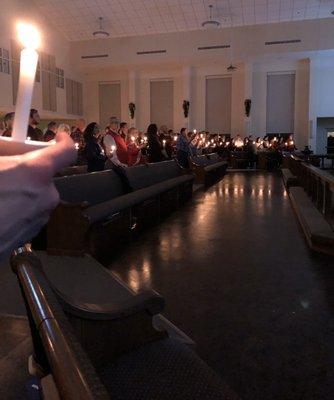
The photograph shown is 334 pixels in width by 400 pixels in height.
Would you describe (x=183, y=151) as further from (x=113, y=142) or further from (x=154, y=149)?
(x=113, y=142)

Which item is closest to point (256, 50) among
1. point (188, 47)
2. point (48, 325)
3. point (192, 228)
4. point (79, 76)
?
point (188, 47)

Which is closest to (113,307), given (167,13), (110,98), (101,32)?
(167,13)

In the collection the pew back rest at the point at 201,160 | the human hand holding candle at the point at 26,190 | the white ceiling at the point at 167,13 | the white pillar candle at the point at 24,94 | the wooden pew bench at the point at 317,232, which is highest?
the white ceiling at the point at 167,13

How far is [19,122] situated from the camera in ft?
1.37

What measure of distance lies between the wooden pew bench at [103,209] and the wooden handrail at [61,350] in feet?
5.38

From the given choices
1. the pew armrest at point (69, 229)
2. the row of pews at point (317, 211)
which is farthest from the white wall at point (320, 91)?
the pew armrest at point (69, 229)

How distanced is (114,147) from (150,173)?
772mm

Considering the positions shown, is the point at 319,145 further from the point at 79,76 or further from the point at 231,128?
the point at 79,76

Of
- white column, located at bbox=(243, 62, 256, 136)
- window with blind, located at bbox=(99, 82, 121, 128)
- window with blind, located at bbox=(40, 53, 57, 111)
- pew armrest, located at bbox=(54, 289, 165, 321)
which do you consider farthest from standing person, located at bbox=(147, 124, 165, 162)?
window with blind, located at bbox=(99, 82, 121, 128)

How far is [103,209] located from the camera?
4258mm

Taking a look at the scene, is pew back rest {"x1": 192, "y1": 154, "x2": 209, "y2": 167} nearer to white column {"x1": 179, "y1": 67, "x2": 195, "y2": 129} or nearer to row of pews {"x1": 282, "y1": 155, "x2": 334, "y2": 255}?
row of pews {"x1": 282, "y1": 155, "x2": 334, "y2": 255}

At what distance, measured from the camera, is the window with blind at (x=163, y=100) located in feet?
78.0

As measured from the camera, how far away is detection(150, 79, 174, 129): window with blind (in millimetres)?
23781

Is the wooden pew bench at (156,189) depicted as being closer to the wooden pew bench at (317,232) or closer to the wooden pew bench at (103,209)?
the wooden pew bench at (103,209)
